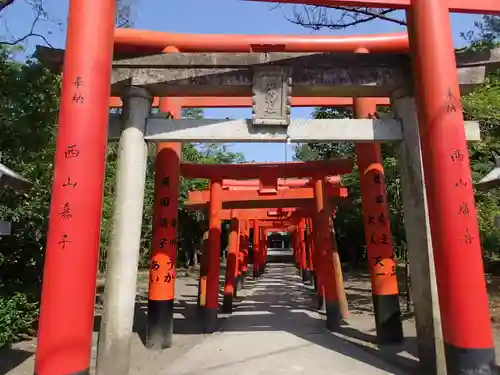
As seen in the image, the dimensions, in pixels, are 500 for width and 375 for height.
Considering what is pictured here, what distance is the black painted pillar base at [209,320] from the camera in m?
8.52

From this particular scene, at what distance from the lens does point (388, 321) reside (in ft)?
23.1

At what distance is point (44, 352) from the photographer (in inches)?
156

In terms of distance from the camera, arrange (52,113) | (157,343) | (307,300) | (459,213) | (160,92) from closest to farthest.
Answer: (459,213)
(160,92)
(157,343)
(52,113)
(307,300)

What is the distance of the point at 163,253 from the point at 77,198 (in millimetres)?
3127

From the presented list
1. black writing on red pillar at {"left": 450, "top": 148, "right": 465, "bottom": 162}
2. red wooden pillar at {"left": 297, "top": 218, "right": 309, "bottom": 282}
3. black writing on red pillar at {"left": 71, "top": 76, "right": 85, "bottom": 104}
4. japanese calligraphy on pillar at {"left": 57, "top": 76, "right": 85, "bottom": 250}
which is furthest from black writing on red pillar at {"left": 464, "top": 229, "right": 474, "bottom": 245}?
red wooden pillar at {"left": 297, "top": 218, "right": 309, "bottom": 282}

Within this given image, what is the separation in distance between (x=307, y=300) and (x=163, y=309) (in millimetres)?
7215

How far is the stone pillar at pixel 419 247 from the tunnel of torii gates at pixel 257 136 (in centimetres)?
1

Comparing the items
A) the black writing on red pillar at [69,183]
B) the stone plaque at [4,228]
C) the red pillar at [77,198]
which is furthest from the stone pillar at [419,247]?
the stone plaque at [4,228]

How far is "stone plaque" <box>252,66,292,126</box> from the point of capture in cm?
551

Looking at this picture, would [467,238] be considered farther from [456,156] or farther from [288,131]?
[288,131]

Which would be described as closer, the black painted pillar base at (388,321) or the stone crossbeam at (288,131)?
the stone crossbeam at (288,131)

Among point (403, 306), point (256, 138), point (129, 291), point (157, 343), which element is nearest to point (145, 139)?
point (256, 138)

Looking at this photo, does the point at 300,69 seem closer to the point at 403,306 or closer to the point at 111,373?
the point at 111,373

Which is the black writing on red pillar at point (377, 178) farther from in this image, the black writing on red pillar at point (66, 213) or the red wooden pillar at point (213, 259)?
the black writing on red pillar at point (66, 213)
